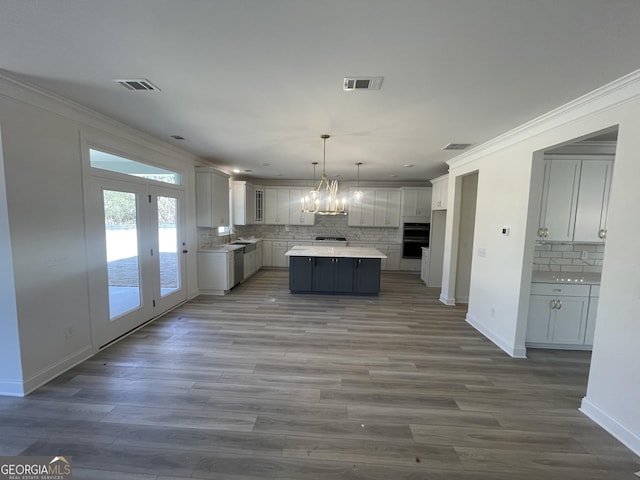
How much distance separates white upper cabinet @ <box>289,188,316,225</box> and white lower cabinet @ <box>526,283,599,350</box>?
5567mm

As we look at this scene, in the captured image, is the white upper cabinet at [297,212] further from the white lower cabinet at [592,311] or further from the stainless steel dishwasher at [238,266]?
the white lower cabinet at [592,311]

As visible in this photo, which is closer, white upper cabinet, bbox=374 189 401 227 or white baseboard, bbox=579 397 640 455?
white baseboard, bbox=579 397 640 455

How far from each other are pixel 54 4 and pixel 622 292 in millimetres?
4147

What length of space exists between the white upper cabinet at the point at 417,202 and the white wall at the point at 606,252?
3375mm

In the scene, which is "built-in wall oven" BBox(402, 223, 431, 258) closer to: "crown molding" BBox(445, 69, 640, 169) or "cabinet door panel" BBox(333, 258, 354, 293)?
"cabinet door panel" BBox(333, 258, 354, 293)

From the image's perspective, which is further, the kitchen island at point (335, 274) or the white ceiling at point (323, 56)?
the kitchen island at point (335, 274)

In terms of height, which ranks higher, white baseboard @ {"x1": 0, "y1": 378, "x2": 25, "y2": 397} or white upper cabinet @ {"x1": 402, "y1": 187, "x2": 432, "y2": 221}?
white upper cabinet @ {"x1": 402, "y1": 187, "x2": 432, "y2": 221}

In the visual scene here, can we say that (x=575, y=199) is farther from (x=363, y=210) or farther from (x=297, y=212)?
(x=297, y=212)

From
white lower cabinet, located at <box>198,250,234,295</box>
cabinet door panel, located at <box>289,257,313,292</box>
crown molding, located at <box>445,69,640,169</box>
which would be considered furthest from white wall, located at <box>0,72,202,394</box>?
crown molding, located at <box>445,69,640,169</box>

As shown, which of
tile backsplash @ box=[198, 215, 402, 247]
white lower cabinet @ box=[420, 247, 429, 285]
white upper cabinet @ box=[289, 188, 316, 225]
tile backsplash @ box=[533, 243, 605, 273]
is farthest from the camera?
tile backsplash @ box=[198, 215, 402, 247]

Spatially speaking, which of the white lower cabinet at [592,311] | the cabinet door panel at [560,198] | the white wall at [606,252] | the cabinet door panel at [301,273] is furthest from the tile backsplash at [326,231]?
the white lower cabinet at [592,311]

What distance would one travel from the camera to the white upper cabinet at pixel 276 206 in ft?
25.3

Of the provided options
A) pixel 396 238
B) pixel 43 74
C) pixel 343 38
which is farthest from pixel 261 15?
pixel 396 238

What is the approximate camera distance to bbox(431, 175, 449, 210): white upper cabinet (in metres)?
5.59
